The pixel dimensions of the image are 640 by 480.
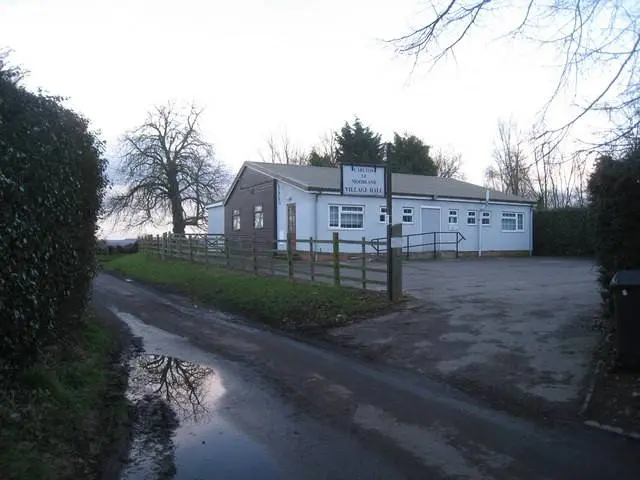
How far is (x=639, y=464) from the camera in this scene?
179 inches

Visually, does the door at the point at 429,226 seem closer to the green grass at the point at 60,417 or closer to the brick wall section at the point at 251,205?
the brick wall section at the point at 251,205

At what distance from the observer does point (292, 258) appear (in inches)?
632

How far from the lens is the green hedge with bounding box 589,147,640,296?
298 inches

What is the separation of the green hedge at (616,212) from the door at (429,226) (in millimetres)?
20437

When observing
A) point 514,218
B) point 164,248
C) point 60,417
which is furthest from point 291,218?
point 60,417

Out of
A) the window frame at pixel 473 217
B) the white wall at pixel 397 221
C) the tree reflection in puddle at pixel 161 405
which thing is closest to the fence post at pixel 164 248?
the white wall at pixel 397 221

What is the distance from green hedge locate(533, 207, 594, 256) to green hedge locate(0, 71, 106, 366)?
29028 millimetres

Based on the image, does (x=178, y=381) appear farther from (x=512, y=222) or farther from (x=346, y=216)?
(x=512, y=222)

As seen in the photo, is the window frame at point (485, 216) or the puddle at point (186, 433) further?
the window frame at point (485, 216)

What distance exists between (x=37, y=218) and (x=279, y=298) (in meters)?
8.12

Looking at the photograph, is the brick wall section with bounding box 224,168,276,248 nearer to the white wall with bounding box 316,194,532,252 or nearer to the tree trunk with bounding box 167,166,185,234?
the white wall with bounding box 316,194,532,252

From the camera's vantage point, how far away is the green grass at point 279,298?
38.9 feet

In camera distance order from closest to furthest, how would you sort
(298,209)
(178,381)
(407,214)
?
1. (178,381)
2. (298,209)
3. (407,214)

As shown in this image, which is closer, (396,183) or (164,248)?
(164,248)
